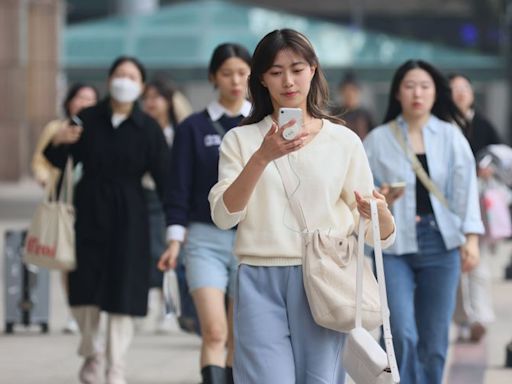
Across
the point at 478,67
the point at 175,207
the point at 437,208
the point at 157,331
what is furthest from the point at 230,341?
the point at 478,67

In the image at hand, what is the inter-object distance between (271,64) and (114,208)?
11.6 ft

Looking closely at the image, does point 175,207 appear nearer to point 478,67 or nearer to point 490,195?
point 490,195

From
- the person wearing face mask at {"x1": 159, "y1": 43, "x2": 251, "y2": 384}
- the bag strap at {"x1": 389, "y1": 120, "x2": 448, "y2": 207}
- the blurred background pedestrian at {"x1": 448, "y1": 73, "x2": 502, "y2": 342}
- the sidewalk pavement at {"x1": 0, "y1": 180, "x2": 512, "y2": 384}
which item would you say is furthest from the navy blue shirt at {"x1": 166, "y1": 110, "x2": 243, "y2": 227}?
the blurred background pedestrian at {"x1": 448, "y1": 73, "x2": 502, "y2": 342}

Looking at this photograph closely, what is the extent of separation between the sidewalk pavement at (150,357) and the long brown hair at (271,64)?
386cm

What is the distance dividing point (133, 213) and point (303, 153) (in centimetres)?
353

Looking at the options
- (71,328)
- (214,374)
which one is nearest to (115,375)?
(214,374)

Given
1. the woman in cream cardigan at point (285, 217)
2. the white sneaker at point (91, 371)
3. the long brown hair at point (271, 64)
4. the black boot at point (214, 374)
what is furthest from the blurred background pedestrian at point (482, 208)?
the woman in cream cardigan at point (285, 217)

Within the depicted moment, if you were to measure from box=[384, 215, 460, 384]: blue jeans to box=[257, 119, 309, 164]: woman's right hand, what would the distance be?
2505mm

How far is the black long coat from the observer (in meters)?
8.78

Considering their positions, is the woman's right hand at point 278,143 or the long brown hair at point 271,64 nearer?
the woman's right hand at point 278,143

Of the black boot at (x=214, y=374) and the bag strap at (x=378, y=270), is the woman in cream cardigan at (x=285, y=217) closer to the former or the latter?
the bag strap at (x=378, y=270)

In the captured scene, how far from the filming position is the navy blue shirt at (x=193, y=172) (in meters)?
7.73

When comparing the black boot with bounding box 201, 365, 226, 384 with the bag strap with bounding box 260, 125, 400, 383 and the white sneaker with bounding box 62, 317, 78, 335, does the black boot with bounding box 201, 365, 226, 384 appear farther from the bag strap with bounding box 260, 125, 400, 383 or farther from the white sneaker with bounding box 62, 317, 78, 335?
the white sneaker with bounding box 62, 317, 78, 335

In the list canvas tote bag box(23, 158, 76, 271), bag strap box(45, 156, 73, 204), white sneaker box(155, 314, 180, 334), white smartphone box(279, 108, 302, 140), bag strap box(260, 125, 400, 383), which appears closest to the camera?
white smartphone box(279, 108, 302, 140)
